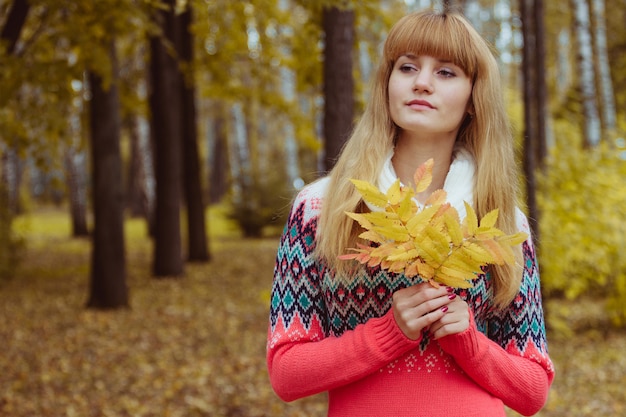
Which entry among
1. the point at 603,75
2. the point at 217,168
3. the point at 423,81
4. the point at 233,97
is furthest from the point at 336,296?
the point at 217,168

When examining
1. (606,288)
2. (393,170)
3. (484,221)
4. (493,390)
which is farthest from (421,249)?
(606,288)

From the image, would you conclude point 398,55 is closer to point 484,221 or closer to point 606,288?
point 484,221

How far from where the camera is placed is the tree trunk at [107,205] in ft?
29.6

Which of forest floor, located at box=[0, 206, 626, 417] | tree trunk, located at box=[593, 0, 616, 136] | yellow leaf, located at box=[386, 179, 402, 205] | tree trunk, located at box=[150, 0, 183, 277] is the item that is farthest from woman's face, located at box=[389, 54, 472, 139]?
tree trunk, located at box=[150, 0, 183, 277]

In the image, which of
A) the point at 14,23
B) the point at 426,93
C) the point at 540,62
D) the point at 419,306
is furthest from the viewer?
the point at 540,62

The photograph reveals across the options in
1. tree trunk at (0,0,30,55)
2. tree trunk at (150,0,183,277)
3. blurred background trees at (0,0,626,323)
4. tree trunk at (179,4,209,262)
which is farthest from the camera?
tree trunk at (179,4,209,262)

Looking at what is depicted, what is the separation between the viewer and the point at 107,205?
920 cm

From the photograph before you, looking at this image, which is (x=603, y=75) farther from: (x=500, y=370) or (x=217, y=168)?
(x=217, y=168)

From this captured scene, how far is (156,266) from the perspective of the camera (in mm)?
11430

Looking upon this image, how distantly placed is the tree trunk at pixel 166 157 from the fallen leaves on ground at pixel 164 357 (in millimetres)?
395

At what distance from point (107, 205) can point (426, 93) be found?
25.9 feet

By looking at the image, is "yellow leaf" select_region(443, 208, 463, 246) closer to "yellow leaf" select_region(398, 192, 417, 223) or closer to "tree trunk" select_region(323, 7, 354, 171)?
"yellow leaf" select_region(398, 192, 417, 223)

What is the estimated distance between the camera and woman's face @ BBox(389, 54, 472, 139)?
1856 millimetres

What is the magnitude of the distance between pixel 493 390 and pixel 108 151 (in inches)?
316
